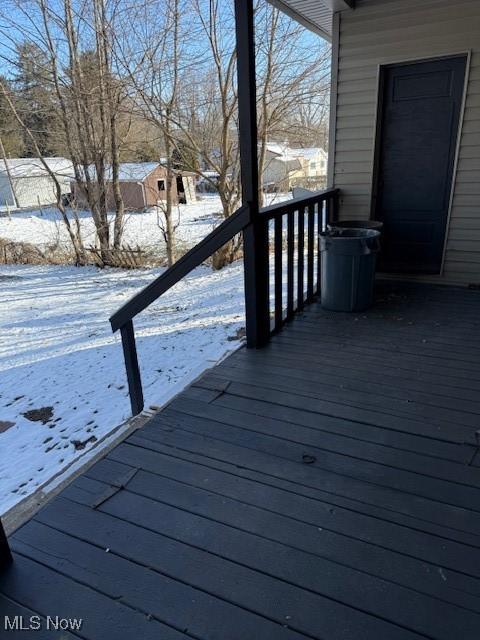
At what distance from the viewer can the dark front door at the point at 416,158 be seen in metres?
3.36

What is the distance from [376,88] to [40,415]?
4.26 meters

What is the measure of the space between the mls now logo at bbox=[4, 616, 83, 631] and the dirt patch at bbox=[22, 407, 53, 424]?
3.13m

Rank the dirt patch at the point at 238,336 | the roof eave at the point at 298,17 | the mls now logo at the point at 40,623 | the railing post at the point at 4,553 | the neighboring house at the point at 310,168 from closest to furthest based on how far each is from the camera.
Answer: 1. the mls now logo at the point at 40,623
2. the railing post at the point at 4,553
3. the roof eave at the point at 298,17
4. the dirt patch at the point at 238,336
5. the neighboring house at the point at 310,168

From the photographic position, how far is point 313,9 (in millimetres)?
3461

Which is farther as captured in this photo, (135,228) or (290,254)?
(135,228)

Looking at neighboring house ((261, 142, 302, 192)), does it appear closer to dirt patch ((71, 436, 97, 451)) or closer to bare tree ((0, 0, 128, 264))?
bare tree ((0, 0, 128, 264))

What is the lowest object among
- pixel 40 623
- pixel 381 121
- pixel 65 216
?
pixel 40 623

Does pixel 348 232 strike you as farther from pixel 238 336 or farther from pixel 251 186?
pixel 238 336

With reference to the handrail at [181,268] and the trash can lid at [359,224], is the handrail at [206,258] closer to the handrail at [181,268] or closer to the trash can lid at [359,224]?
the handrail at [181,268]

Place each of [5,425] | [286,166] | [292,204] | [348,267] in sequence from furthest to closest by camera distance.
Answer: [286,166], [5,425], [348,267], [292,204]

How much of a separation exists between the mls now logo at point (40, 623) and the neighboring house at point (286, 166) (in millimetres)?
9858

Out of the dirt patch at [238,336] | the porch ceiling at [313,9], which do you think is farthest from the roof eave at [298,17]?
the dirt patch at [238,336]

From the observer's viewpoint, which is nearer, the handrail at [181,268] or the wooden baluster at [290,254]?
the handrail at [181,268]

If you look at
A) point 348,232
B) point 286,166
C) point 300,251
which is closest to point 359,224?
point 348,232
